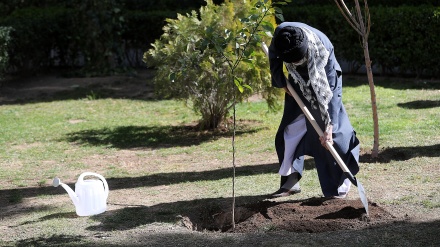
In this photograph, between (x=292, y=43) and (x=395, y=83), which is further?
(x=395, y=83)

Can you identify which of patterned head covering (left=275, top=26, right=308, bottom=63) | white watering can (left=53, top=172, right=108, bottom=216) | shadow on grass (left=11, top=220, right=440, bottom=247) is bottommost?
shadow on grass (left=11, top=220, right=440, bottom=247)

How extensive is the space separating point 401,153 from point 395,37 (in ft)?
18.7

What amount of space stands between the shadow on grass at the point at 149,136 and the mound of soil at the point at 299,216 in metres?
3.58

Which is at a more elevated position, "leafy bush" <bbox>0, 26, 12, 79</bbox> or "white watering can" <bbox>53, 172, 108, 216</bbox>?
"leafy bush" <bbox>0, 26, 12, 79</bbox>

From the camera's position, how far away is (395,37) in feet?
46.4

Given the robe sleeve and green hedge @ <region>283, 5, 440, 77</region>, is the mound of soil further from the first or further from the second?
green hedge @ <region>283, 5, 440, 77</region>

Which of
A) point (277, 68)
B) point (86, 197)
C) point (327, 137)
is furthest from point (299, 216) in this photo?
point (86, 197)

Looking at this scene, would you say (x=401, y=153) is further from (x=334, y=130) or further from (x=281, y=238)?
(x=281, y=238)

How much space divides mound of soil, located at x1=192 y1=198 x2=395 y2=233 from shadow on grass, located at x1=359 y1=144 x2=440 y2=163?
195 centimetres

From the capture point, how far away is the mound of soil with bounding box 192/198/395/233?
20.6 ft

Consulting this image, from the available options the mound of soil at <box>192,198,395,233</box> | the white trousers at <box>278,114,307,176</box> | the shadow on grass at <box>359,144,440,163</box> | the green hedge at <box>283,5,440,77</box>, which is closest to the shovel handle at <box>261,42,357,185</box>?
the mound of soil at <box>192,198,395,233</box>

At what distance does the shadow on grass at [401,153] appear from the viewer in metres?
8.70

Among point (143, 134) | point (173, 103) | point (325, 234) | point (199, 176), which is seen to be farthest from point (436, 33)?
point (325, 234)

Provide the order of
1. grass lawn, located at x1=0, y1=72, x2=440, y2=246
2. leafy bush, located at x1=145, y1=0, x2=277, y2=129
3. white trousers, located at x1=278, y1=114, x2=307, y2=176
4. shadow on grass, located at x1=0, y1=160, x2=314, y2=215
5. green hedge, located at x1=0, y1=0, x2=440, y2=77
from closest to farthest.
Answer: grass lawn, located at x1=0, y1=72, x2=440, y2=246
white trousers, located at x1=278, y1=114, x2=307, y2=176
shadow on grass, located at x1=0, y1=160, x2=314, y2=215
leafy bush, located at x1=145, y1=0, x2=277, y2=129
green hedge, located at x1=0, y1=0, x2=440, y2=77
